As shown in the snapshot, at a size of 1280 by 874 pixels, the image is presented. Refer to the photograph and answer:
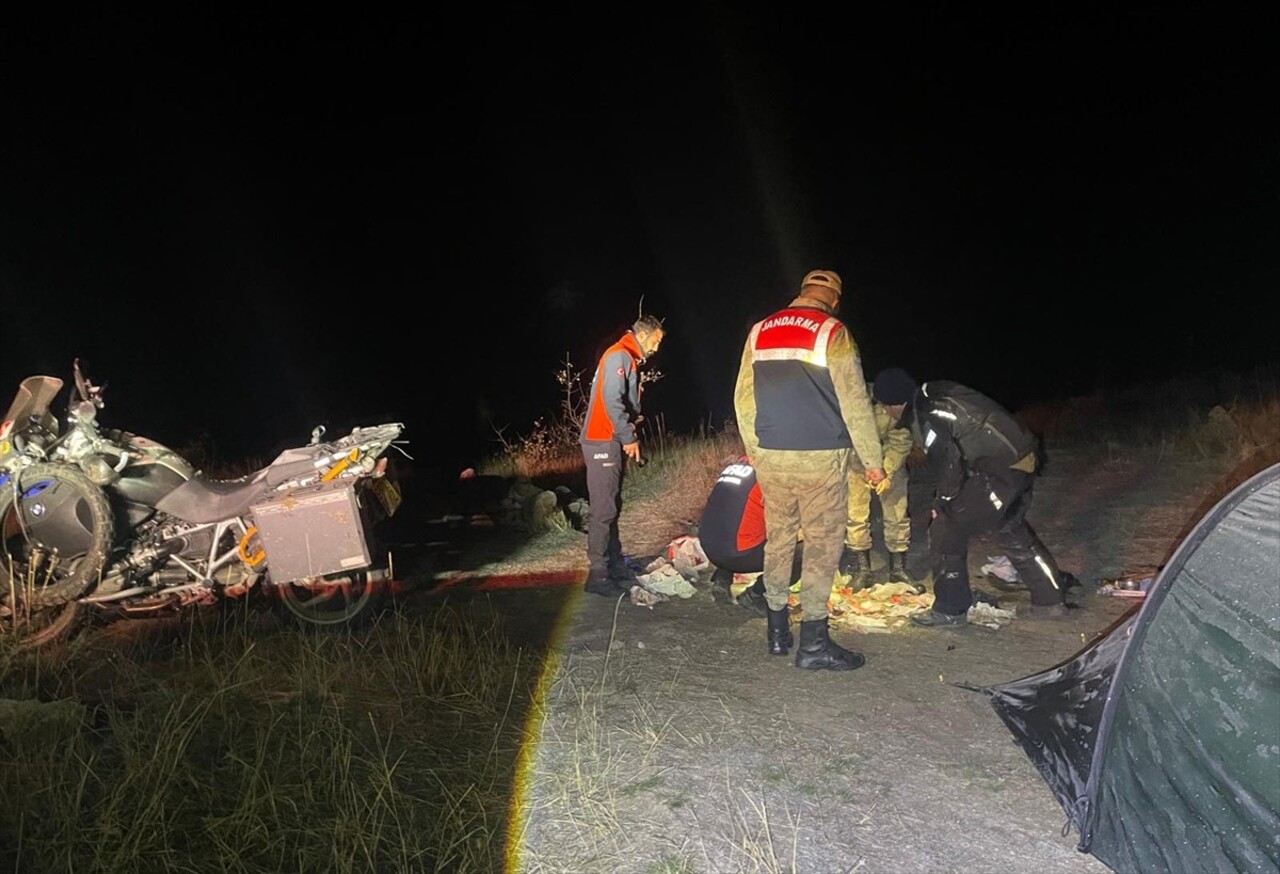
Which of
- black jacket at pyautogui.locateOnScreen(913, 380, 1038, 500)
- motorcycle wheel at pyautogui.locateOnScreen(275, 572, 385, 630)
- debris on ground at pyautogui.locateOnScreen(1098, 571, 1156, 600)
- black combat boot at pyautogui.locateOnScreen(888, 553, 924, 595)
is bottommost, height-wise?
debris on ground at pyautogui.locateOnScreen(1098, 571, 1156, 600)

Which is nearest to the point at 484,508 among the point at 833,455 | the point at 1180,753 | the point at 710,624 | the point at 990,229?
the point at 710,624

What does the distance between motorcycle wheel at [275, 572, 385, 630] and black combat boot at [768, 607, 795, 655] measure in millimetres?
2422

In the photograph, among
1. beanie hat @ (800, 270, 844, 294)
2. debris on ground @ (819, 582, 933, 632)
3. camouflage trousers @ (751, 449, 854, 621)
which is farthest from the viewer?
debris on ground @ (819, 582, 933, 632)

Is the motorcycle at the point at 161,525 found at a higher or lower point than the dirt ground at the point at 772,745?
higher

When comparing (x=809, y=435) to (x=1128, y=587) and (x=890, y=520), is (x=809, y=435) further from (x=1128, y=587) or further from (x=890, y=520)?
(x=1128, y=587)

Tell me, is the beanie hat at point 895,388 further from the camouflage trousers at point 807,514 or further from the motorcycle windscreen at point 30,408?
the motorcycle windscreen at point 30,408

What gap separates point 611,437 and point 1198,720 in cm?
423

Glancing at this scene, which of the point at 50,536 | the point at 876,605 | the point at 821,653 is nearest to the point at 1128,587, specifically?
the point at 876,605

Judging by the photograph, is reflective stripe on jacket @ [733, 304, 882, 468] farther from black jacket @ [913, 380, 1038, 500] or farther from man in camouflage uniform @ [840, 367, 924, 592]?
man in camouflage uniform @ [840, 367, 924, 592]

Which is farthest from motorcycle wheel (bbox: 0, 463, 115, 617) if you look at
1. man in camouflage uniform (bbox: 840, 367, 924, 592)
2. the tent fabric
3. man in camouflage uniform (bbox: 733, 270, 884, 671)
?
the tent fabric

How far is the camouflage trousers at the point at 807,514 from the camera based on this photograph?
4.93 m

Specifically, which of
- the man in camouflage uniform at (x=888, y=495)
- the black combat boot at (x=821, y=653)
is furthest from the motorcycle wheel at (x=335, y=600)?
the man in camouflage uniform at (x=888, y=495)

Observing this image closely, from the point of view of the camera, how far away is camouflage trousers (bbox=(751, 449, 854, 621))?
493cm

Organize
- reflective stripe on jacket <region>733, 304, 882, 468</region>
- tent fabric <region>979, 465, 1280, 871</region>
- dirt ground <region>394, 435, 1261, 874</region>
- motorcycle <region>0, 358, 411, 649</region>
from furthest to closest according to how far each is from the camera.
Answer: motorcycle <region>0, 358, 411, 649</region>, reflective stripe on jacket <region>733, 304, 882, 468</region>, dirt ground <region>394, 435, 1261, 874</region>, tent fabric <region>979, 465, 1280, 871</region>
